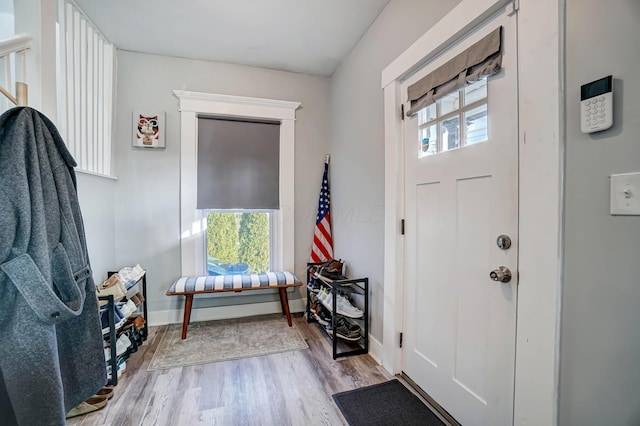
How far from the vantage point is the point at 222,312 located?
286cm

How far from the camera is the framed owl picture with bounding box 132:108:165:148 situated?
8.60ft

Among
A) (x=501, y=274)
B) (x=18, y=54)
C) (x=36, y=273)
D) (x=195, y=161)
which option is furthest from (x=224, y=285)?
(x=501, y=274)

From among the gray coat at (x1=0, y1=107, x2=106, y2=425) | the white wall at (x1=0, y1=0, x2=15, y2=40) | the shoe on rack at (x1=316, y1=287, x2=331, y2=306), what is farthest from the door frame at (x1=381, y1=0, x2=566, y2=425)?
the white wall at (x1=0, y1=0, x2=15, y2=40)

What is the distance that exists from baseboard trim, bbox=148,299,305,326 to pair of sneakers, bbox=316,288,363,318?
797 mm

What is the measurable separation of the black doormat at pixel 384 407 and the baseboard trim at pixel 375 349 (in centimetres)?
27

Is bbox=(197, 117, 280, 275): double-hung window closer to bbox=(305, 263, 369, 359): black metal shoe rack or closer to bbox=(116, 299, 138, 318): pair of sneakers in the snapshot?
bbox=(116, 299, 138, 318): pair of sneakers

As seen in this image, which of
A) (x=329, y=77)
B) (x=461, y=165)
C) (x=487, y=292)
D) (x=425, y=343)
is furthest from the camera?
(x=329, y=77)

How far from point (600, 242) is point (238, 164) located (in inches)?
107

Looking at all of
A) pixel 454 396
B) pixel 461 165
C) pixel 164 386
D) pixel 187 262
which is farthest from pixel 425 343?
pixel 187 262

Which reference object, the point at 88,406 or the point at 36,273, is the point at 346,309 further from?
the point at 36,273

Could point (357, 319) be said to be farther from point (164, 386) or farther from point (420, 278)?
point (164, 386)

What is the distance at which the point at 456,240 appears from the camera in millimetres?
1472

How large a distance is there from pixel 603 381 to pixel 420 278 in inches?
37.2

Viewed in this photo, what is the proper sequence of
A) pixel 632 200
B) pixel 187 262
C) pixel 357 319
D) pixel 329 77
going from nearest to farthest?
pixel 632 200
pixel 357 319
pixel 187 262
pixel 329 77
